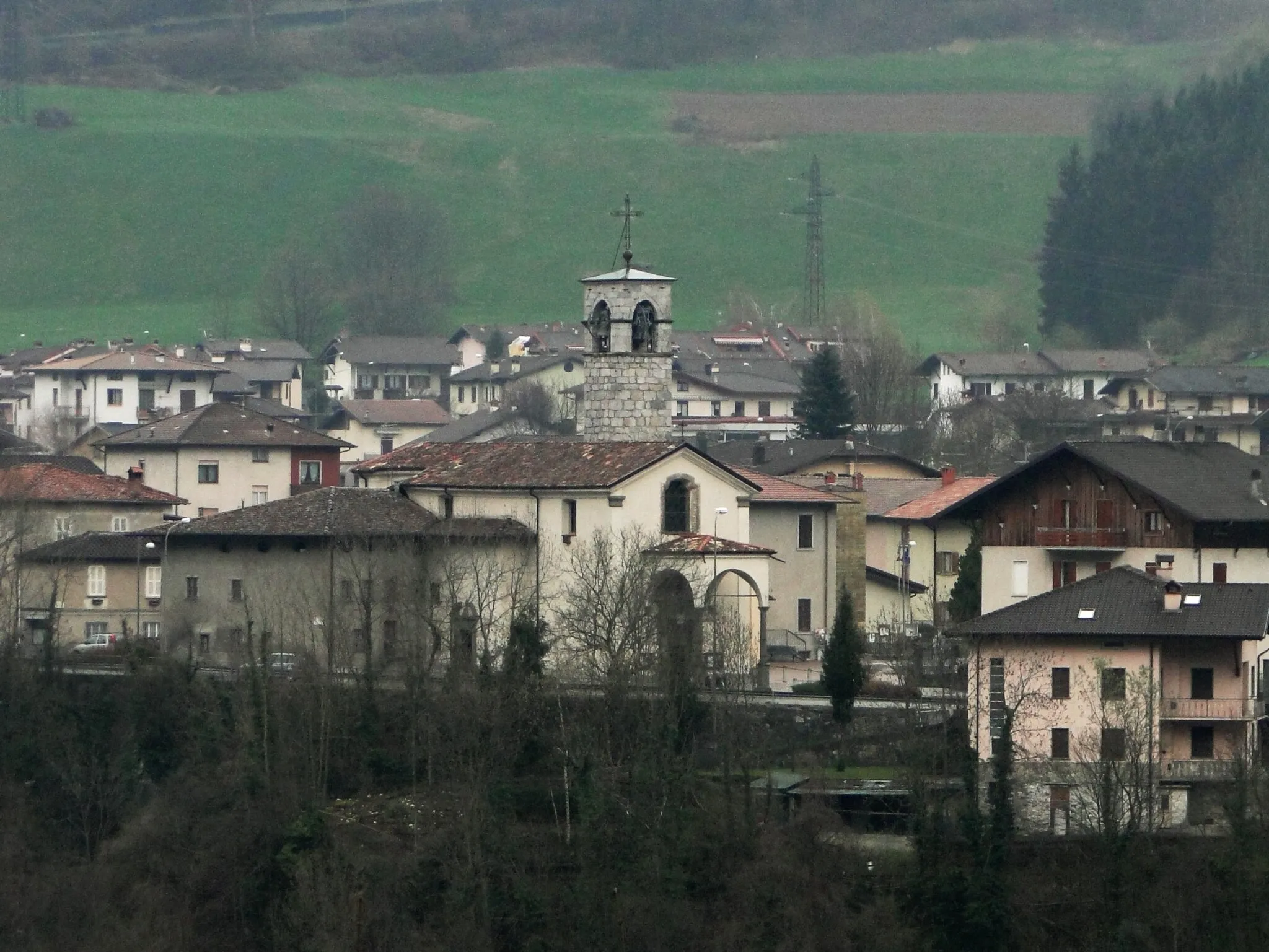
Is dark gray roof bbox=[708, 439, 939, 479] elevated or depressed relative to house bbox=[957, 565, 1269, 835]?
elevated

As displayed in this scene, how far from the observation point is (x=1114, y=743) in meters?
46.3

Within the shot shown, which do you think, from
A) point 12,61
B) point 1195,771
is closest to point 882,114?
point 12,61

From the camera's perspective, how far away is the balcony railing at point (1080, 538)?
5469cm

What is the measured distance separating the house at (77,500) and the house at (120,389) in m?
37.2

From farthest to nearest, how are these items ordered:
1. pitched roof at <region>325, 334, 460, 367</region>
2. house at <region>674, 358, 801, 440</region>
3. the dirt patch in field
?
the dirt patch in field
pitched roof at <region>325, 334, 460, 367</region>
house at <region>674, 358, 801, 440</region>

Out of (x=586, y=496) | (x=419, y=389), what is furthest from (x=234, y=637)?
(x=419, y=389)

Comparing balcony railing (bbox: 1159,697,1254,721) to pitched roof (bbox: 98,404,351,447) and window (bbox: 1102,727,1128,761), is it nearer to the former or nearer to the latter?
window (bbox: 1102,727,1128,761)

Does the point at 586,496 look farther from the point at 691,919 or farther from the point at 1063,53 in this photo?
the point at 1063,53

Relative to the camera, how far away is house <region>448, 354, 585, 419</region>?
11862 centimetres

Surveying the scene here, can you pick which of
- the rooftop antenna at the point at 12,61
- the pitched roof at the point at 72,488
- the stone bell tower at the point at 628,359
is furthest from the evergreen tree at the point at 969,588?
the rooftop antenna at the point at 12,61

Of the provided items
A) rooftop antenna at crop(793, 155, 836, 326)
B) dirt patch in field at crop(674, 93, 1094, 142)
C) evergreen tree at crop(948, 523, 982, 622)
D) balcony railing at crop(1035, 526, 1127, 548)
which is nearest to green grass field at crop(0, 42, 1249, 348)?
dirt patch in field at crop(674, 93, 1094, 142)

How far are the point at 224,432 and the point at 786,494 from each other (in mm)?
19362

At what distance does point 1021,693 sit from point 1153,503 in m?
7.96

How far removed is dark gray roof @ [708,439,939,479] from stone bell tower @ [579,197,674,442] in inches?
484
